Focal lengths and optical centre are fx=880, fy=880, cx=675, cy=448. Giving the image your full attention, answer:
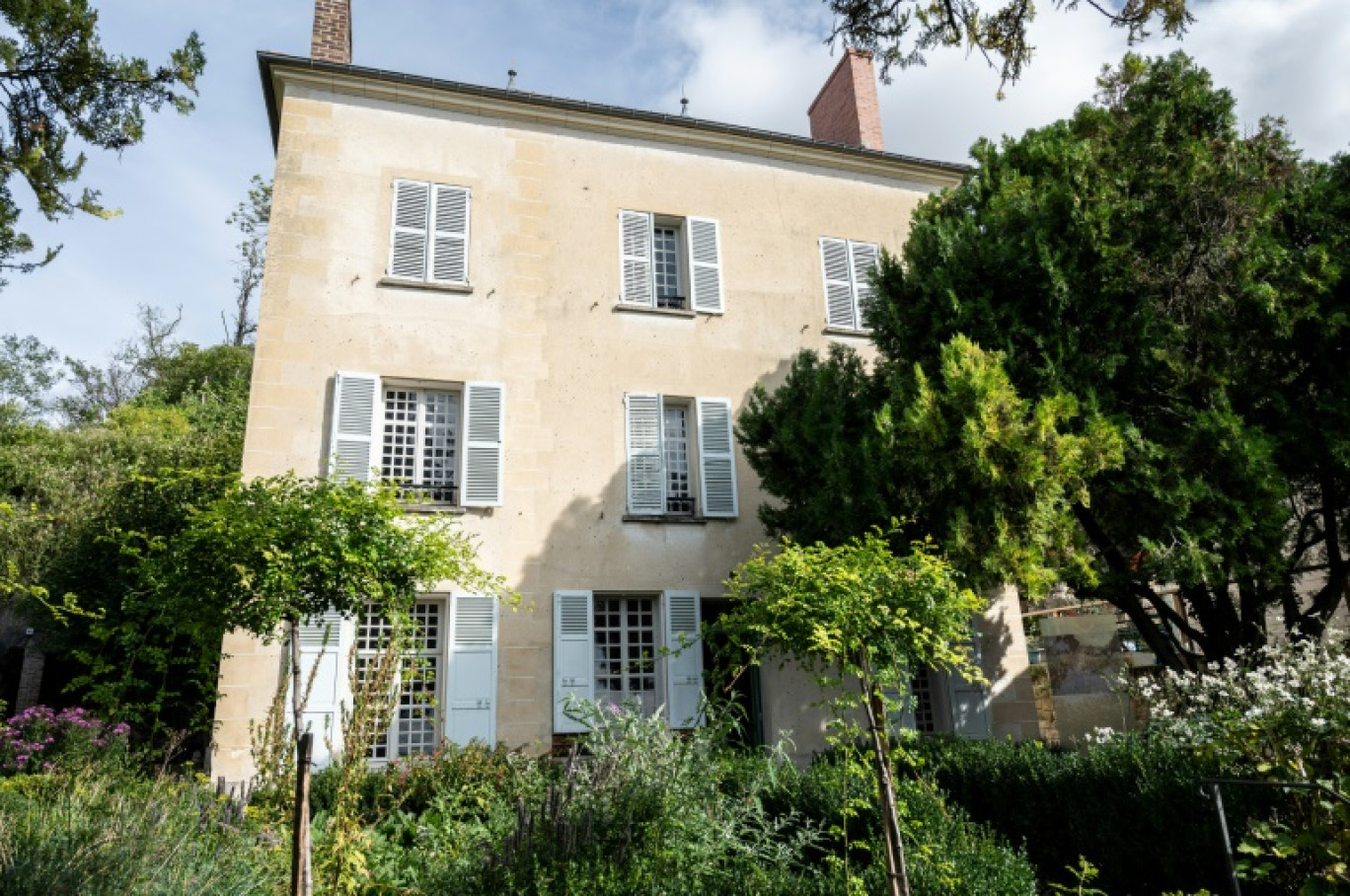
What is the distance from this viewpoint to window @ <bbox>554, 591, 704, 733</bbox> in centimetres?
1028

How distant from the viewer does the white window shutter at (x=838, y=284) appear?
1297cm

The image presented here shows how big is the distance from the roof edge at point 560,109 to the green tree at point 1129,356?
3648 mm

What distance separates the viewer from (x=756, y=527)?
1158 cm

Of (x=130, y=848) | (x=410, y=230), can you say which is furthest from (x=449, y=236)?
(x=130, y=848)

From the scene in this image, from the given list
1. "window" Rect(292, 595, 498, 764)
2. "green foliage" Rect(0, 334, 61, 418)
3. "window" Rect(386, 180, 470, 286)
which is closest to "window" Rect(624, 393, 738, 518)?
"window" Rect(292, 595, 498, 764)

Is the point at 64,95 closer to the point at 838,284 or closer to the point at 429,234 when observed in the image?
the point at 429,234

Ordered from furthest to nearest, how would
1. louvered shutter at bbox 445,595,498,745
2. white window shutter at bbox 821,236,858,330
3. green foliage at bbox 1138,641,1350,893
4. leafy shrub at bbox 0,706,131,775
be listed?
white window shutter at bbox 821,236,858,330 < louvered shutter at bbox 445,595,498,745 < leafy shrub at bbox 0,706,131,775 < green foliage at bbox 1138,641,1350,893

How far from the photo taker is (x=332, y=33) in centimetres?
1209

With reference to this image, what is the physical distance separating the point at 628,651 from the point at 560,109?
7.53m

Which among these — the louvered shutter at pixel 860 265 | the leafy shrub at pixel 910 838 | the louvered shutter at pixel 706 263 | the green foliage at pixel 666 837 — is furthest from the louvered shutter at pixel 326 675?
the louvered shutter at pixel 860 265

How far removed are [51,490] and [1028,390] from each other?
15585 millimetres

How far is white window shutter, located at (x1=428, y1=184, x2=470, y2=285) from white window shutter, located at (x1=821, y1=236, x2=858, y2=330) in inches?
205

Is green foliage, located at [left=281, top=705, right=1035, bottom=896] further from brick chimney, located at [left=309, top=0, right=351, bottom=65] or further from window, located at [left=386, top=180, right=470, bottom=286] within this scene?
brick chimney, located at [left=309, top=0, right=351, bottom=65]

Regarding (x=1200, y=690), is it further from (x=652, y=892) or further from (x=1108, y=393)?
(x=652, y=892)
